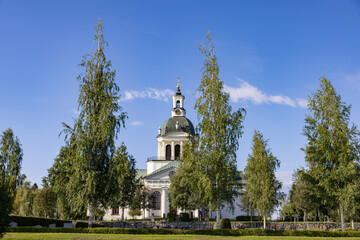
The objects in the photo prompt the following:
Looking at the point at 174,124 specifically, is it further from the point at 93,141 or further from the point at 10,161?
the point at 93,141

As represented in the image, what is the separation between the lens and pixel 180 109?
76.1m

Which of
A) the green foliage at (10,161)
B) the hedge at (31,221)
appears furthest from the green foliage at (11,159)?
the hedge at (31,221)

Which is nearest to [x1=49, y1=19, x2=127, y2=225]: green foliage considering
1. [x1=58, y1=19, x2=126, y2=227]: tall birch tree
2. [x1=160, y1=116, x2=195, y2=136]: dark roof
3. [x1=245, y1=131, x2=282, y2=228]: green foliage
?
[x1=58, y1=19, x2=126, y2=227]: tall birch tree

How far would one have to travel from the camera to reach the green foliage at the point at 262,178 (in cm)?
3597

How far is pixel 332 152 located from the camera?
29.8 metres

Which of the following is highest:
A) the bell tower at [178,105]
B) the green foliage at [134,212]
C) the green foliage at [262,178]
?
the bell tower at [178,105]

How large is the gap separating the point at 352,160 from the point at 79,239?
23603 millimetres

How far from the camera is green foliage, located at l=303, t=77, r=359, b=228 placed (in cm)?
2872

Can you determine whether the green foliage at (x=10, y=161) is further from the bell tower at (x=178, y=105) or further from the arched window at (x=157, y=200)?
the bell tower at (x=178, y=105)

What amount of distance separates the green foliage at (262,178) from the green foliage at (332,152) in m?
5.87

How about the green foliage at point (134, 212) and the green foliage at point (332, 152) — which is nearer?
the green foliage at point (332, 152)

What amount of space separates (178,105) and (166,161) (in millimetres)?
13969

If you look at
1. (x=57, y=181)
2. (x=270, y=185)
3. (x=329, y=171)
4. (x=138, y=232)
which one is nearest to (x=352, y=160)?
(x=329, y=171)

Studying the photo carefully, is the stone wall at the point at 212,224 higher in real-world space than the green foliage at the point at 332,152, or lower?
lower
